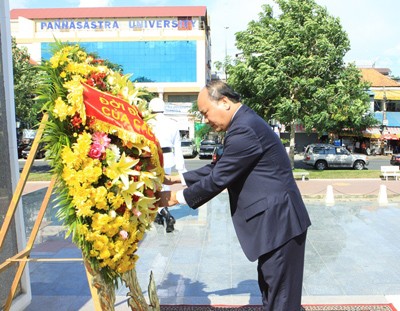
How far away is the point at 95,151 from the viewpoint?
89.9 inches

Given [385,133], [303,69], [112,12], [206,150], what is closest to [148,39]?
[112,12]

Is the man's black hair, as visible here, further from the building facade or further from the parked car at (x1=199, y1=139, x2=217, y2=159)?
the building facade

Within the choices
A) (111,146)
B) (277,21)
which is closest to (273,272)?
(111,146)

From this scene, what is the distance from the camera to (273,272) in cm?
261

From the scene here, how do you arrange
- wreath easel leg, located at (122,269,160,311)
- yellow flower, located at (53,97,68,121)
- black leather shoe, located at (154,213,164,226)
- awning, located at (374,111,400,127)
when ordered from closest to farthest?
yellow flower, located at (53,97,68,121)
wreath easel leg, located at (122,269,160,311)
black leather shoe, located at (154,213,164,226)
awning, located at (374,111,400,127)

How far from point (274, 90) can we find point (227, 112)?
14.5 meters

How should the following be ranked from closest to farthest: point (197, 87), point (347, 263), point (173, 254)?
point (347, 263)
point (173, 254)
point (197, 87)

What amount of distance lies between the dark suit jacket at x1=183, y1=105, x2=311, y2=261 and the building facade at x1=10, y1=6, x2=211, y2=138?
35763 mm

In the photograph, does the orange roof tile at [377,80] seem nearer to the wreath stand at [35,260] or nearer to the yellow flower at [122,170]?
the wreath stand at [35,260]

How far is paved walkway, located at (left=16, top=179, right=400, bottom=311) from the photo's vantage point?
4.07 m

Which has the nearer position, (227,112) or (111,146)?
(111,146)

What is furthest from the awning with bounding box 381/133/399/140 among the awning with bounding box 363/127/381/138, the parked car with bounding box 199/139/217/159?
the parked car with bounding box 199/139/217/159

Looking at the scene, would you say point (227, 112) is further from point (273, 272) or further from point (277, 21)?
point (277, 21)

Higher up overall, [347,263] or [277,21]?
[277,21]
